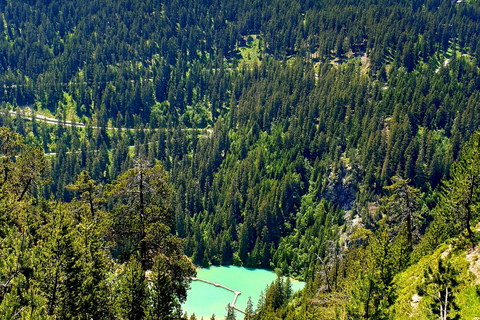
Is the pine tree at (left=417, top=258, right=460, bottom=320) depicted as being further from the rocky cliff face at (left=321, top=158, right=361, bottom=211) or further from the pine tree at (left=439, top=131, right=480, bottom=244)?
the rocky cliff face at (left=321, top=158, right=361, bottom=211)

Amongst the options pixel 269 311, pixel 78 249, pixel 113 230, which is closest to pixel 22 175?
pixel 78 249

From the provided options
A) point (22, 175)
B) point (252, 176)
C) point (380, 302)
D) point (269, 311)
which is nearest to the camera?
point (380, 302)

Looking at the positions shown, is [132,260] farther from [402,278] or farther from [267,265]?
[267,265]

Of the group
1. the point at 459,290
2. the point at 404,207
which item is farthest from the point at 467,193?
the point at 459,290

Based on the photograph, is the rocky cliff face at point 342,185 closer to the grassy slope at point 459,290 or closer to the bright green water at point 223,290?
the bright green water at point 223,290

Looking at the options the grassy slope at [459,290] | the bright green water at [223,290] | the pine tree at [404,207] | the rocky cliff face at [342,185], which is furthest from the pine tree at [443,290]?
the rocky cliff face at [342,185]

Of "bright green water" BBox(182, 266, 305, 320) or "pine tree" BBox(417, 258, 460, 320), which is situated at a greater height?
"pine tree" BBox(417, 258, 460, 320)

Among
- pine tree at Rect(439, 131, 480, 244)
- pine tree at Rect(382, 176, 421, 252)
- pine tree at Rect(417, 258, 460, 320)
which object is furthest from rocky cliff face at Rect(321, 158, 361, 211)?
pine tree at Rect(417, 258, 460, 320)

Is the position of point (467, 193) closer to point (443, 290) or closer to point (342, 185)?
point (443, 290)
